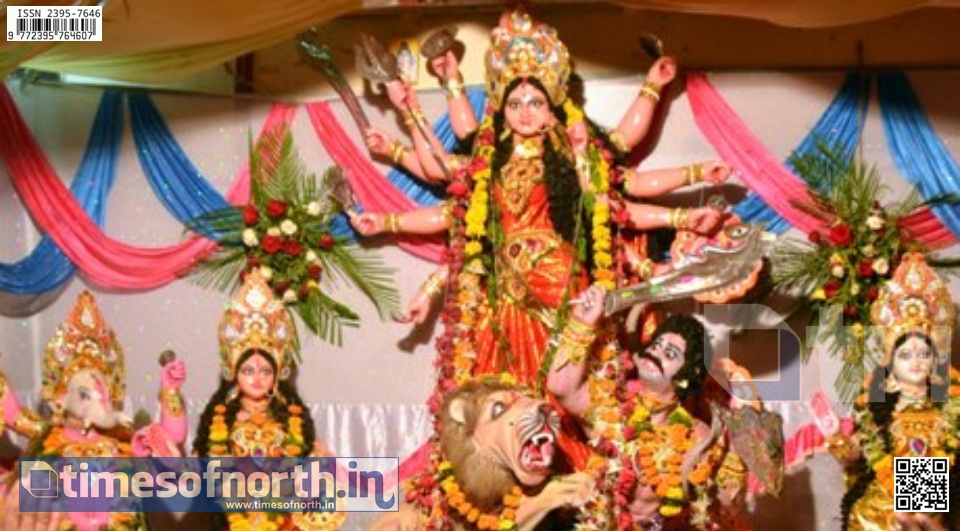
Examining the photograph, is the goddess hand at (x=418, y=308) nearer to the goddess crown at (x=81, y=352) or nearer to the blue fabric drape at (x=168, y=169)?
the blue fabric drape at (x=168, y=169)

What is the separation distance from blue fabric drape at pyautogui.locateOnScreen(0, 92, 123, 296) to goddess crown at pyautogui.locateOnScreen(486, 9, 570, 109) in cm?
146

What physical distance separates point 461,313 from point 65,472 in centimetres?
129

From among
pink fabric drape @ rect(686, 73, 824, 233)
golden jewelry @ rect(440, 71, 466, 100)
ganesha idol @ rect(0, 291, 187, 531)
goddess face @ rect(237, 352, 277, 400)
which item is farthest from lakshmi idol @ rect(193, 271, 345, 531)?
pink fabric drape @ rect(686, 73, 824, 233)

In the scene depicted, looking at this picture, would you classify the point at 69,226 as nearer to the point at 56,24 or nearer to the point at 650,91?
the point at 56,24

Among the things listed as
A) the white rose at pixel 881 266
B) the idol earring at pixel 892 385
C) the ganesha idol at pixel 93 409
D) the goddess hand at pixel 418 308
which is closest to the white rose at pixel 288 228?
the goddess hand at pixel 418 308

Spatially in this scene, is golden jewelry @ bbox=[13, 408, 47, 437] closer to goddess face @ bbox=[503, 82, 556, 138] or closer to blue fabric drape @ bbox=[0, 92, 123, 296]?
blue fabric drape @ bbox=[0, 92, 123, 296]

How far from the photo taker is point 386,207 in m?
6.82

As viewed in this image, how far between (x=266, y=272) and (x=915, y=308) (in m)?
2.04

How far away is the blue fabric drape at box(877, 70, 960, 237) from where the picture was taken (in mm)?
6480

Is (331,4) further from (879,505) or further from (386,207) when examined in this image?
(879,505)

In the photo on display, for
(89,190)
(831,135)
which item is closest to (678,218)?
(831,135)

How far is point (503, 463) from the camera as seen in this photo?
565 cm

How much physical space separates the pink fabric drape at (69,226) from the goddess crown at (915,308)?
93.9 inches

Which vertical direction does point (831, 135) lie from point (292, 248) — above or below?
above
